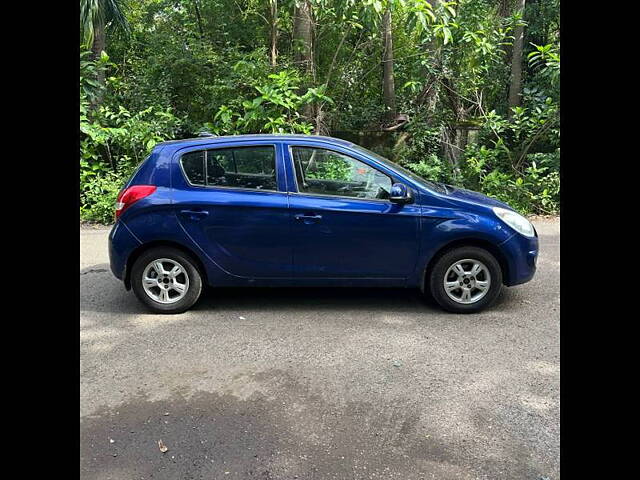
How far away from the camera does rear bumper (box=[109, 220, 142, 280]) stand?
516 cm

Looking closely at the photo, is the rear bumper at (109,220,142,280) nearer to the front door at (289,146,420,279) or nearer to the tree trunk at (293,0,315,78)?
the front door at (289,146,420,279)

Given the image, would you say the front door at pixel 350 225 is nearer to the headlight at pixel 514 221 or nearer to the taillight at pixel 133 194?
the headlight at pixel 514 221

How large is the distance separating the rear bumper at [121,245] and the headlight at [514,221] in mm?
3429

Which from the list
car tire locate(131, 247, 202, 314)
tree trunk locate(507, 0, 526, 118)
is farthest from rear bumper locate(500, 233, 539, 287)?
tree trunk locate(507, 0, 526, 118)

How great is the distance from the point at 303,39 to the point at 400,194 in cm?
783

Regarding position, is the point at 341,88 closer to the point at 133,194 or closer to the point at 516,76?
the point at 516,76

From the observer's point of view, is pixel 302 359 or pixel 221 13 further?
pixel 221 13

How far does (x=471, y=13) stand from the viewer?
11.6 meters

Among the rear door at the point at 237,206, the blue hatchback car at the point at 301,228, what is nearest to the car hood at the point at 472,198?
the blue hatchback car at the point at 301,228

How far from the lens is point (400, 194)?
5.05 metres
